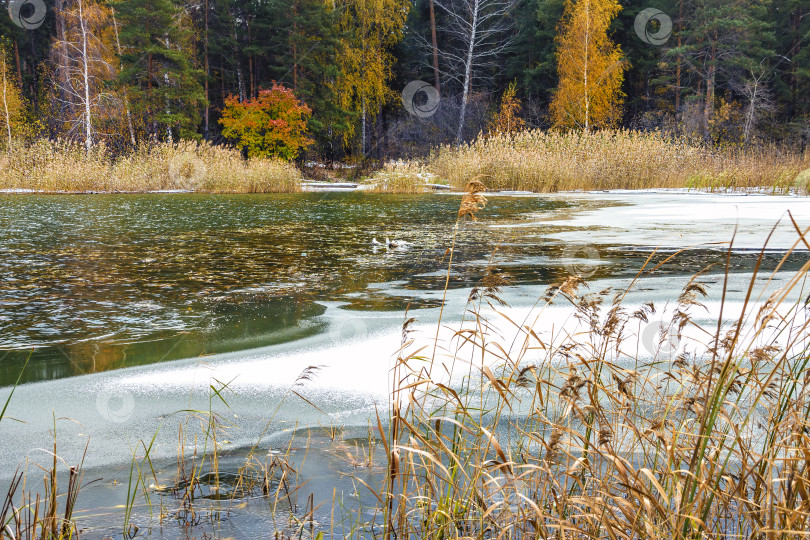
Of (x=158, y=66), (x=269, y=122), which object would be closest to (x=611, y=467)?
(x=269, y=122)

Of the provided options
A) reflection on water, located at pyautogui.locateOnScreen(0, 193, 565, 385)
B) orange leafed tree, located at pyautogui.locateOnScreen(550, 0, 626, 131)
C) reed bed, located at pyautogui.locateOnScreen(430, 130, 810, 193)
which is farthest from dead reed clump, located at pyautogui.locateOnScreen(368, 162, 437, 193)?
orange leafed tree, located at pyautogui.locateOnScreen(550, 0, 626, 131)

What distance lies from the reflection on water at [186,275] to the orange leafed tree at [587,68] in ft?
59.3

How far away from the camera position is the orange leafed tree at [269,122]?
2373 cm

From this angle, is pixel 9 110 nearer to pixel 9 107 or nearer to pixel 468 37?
pixel 9 107

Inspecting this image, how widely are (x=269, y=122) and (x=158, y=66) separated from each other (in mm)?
4701

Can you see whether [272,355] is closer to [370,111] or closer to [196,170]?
[196,170]

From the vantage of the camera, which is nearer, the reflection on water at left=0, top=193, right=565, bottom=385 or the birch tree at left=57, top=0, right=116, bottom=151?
the reflection on water at left=0, top=193, right=565, bottom=385

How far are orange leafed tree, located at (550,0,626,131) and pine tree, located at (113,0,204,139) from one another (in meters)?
14.3

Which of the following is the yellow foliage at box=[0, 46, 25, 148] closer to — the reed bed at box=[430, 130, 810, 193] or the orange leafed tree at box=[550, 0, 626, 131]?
the reed bed at box=[430, 130, 810, 193]

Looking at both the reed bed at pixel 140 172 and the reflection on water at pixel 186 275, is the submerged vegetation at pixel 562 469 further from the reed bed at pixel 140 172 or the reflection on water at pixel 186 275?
the reed bed at pixel 140 172

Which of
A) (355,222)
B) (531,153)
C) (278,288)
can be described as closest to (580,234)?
(355,222)

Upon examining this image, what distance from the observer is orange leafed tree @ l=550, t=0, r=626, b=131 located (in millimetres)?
26219

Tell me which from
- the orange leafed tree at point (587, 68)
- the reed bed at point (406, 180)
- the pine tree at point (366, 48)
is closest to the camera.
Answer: the reed bed at point (406, 180)

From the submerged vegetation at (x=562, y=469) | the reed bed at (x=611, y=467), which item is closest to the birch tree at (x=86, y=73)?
the submerged vegetation at (x=562, y=469)
